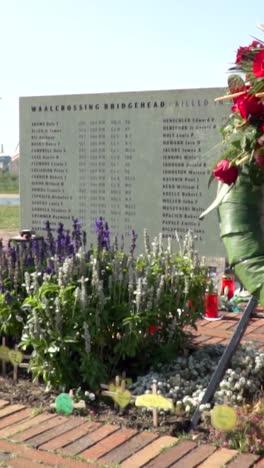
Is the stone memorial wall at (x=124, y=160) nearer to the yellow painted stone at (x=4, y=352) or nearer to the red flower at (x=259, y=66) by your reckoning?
the yellow painted stone at (x=4, y=352)

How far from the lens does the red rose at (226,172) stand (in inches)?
89.5

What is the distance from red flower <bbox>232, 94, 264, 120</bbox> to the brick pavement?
1477 mm

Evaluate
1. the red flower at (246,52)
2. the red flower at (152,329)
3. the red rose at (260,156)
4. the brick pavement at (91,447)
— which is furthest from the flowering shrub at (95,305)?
the red flower at (246,52)

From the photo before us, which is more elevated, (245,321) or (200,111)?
(200,111)

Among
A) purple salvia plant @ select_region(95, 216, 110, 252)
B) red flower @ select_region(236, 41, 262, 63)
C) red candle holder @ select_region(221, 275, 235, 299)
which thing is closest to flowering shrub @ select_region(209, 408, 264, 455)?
purple salvia plant @ select_region(95, 216, 110, 252)

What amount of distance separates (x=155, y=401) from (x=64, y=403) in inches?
18.9

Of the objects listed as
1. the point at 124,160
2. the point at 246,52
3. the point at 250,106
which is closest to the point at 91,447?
the point at 250,106

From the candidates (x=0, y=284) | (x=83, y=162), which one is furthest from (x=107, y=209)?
(x=0, y=284)

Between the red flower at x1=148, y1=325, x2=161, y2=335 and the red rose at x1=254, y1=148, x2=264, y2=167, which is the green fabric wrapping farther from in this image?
the red flower at x1=148, y1=325, x2=161, y2=335

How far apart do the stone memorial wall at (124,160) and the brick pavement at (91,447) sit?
3.23 meters

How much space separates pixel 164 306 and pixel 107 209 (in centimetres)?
302

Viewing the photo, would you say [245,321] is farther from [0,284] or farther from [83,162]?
[83,162]

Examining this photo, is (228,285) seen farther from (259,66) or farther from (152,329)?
(259,66)

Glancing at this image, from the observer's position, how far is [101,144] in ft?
22.2
